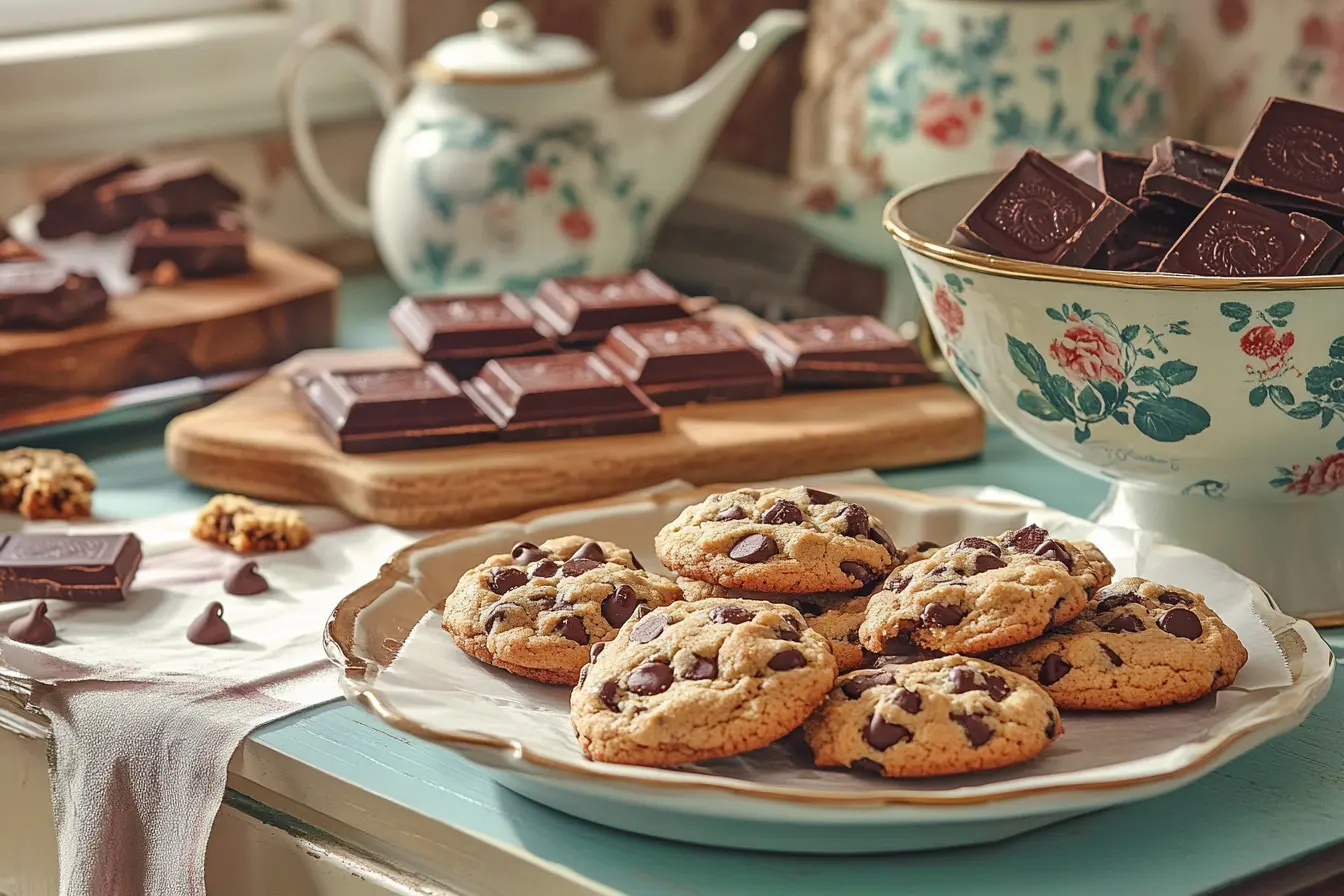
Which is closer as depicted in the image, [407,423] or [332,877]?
[332,877]

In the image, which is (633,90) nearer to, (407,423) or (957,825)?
(407,423)

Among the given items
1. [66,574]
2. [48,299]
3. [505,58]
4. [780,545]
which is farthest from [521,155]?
[780,545]

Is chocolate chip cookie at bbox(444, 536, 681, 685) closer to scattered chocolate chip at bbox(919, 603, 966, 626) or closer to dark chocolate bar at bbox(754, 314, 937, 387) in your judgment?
scattered chocolate chip at bbox(919, 603, 966, 626)

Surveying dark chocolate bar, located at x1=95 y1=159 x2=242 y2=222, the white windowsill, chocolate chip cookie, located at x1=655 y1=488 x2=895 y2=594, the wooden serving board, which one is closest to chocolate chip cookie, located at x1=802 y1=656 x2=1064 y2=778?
chocolate chip cookie, located at x1=655 y1=488 x2=895 y2=594

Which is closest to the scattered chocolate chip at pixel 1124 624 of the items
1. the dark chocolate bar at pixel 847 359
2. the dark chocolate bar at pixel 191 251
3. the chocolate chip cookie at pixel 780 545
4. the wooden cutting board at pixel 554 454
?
the chocolate chip cookie at pixel 780 545

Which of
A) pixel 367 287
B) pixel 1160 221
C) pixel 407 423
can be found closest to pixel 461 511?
pixel 407 423

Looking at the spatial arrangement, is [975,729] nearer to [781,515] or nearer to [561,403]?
[781,515]
